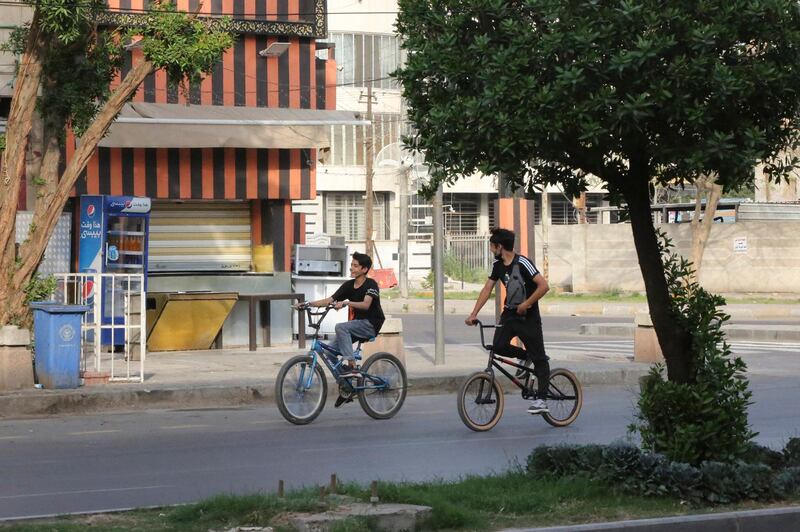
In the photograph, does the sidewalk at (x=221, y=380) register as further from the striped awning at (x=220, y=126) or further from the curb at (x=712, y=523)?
the curb at (x=712, y=523)

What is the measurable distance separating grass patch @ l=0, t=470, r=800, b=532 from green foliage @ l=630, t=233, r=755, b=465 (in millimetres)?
456

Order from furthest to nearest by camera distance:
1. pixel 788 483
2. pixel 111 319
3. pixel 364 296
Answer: pixel 111 319, pixel 364 296, pixel 788 483

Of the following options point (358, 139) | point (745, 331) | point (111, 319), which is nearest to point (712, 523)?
point (111, 319)

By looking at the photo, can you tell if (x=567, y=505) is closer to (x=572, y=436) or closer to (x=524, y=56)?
(x=524, y=56)

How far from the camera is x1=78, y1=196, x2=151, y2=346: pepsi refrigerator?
1897 cm


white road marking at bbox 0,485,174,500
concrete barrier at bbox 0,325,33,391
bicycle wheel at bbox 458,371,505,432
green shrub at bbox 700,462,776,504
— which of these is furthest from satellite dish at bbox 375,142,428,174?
green shrub at bbox 700,462,776,504

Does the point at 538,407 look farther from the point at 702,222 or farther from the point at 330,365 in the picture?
the point at 702,222

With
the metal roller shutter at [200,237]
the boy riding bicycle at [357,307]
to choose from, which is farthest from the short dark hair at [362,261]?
the metal roller shutter at [200,237]

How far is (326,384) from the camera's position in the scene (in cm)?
1302

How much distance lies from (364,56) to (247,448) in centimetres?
4372

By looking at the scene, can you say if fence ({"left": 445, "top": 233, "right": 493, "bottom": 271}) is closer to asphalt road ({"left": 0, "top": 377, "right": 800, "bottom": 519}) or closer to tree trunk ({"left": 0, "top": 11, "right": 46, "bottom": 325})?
asphalt road ({"left": 0, "top": 377, "right": 800, "bottom": 519})

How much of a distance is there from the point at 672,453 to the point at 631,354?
1394 centimetres

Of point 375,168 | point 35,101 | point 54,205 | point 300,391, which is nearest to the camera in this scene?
point 300,391

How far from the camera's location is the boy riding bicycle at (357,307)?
13.4m
